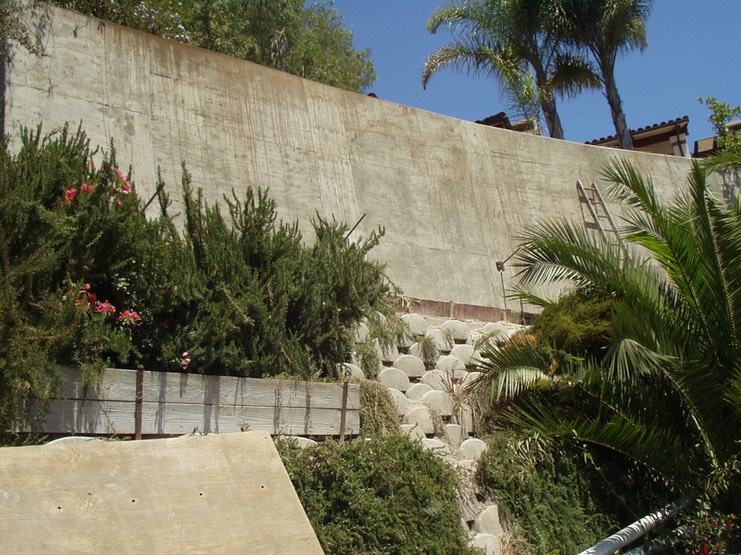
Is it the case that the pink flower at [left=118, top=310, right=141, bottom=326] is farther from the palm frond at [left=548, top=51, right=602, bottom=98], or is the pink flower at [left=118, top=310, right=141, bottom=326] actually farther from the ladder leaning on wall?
the palm frond at [left=548, top=51, right=602, bottom=98]

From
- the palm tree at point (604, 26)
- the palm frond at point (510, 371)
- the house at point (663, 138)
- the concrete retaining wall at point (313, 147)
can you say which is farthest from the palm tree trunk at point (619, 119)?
the palm frond at point (510, 371)

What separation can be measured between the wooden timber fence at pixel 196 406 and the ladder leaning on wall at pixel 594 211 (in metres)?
8.06

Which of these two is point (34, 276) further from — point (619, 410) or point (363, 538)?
point (619, 410)

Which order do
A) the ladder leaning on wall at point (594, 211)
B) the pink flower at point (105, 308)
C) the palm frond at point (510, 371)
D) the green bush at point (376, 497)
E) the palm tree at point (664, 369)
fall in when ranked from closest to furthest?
the green bush at point (376, 497), the pink flower at point (105, 308), the palm tree at point (664, 369), the palm frond at point (510, 371), the ladder leaning on wall at point (594, 211)

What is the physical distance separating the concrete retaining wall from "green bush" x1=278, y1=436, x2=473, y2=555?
4906mm

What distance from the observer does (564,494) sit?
855 centimetres

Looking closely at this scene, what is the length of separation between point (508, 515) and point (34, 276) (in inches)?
180

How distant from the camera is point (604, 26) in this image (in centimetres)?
2009

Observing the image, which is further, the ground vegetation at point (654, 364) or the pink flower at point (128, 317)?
the ground vegetation at point (654, 364)

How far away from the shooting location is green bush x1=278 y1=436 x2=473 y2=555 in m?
6.65

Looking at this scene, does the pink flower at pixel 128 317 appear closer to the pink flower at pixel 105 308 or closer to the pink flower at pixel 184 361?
the pink flower at pixel 105 308

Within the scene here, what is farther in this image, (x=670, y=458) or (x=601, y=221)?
(x=601, y=221)

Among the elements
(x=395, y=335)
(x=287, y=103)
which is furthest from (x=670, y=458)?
(x=287, y=103)

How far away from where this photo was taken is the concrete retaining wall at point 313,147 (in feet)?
34.7
